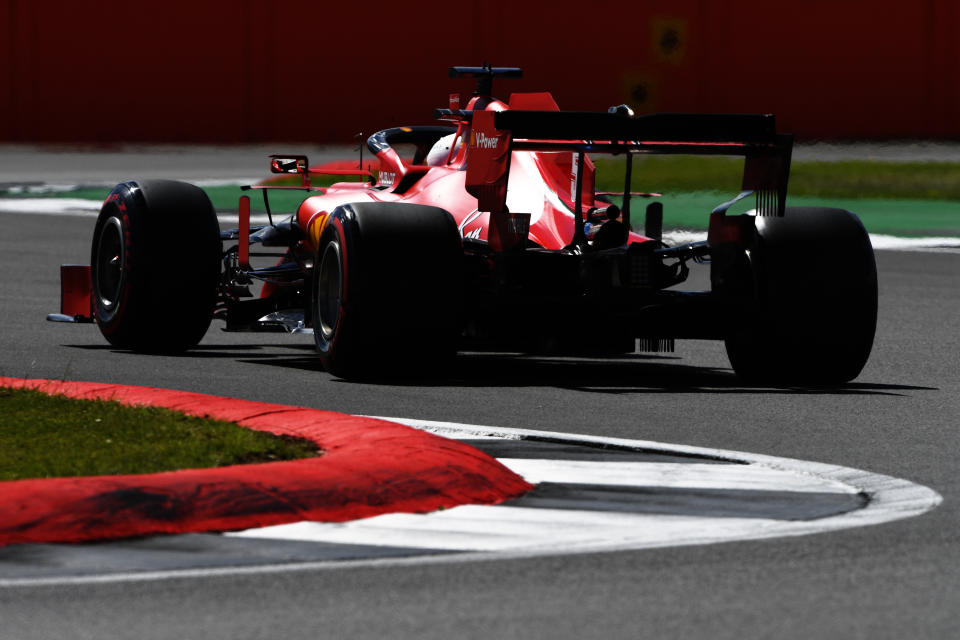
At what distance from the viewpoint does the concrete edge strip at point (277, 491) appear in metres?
6.23

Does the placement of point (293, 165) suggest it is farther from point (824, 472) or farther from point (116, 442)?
point (824, 472)

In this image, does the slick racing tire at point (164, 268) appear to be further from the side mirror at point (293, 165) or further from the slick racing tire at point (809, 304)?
the slick racing tire at point (809, 304)

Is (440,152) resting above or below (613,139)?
below

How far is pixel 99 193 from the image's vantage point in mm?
35062

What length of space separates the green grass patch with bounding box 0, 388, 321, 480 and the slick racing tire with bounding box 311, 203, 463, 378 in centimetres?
227

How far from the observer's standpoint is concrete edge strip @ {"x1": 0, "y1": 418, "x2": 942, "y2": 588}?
581 centimetres

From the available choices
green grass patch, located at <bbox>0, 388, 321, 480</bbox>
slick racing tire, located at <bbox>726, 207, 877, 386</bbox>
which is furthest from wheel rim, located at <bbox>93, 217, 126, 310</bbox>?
green grass patch, located at <bbox>0, 388, 321, 480</bbox>

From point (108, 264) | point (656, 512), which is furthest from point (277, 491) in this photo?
point (108, 264)

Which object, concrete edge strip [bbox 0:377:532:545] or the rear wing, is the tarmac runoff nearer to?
concrete edge strip [bbox 0:377:532:545]

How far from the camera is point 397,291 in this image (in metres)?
10.8

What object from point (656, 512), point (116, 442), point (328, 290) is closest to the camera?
point (656, 512)

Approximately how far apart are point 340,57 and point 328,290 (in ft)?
100

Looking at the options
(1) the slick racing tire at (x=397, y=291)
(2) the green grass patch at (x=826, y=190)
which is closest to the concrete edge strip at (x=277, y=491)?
(1) the slick racing tire at (x=397, y=291)

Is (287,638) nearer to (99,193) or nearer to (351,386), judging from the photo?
(351,386)
